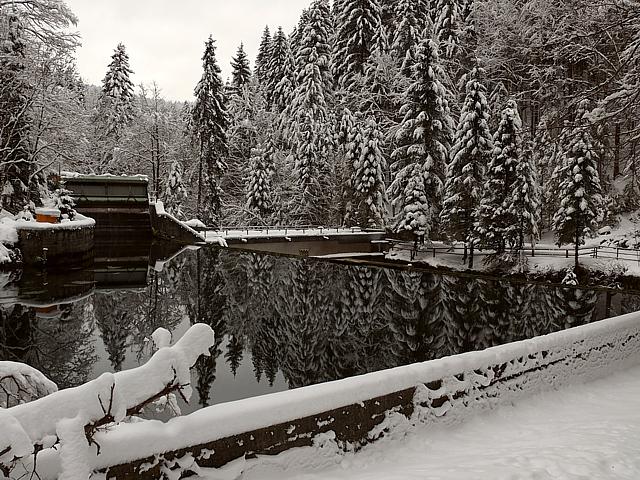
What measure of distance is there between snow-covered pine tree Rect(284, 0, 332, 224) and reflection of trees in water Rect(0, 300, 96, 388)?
28927 mm

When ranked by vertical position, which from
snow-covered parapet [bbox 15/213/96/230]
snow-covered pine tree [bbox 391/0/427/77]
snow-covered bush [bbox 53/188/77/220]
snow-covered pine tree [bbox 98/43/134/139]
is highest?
snow-covered pine tree [bbox 391/0/427/77]

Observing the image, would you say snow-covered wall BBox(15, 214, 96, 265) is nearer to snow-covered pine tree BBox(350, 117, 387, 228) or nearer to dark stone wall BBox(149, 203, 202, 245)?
dark stone wall BBox(149, 203, 202, 245)

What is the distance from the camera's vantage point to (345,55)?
1879 inches

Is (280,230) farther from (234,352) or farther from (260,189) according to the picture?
(234,352)

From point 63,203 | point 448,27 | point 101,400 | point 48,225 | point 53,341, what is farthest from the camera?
point 448,27

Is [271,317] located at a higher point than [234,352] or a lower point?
higher

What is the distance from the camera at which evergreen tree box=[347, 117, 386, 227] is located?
38.3 meters

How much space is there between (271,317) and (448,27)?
134 ft

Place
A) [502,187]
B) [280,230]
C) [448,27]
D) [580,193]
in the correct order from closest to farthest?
1. [580,193]
2. [502,187]
3. [280,230]
4. [448,27]

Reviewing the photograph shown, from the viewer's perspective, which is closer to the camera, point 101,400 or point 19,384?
point 101,400

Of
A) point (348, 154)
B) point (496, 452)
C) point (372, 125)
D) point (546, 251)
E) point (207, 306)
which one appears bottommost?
point (496, 452)

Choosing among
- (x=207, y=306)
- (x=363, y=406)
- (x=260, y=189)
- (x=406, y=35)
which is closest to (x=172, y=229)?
(x=260, y=189)

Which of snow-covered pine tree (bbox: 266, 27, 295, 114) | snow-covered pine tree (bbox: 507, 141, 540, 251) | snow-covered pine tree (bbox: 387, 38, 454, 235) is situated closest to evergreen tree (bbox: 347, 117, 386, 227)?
snow-covered pine tree (bbox: 387, 38, 454, 235)

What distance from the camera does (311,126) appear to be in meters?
40.9
